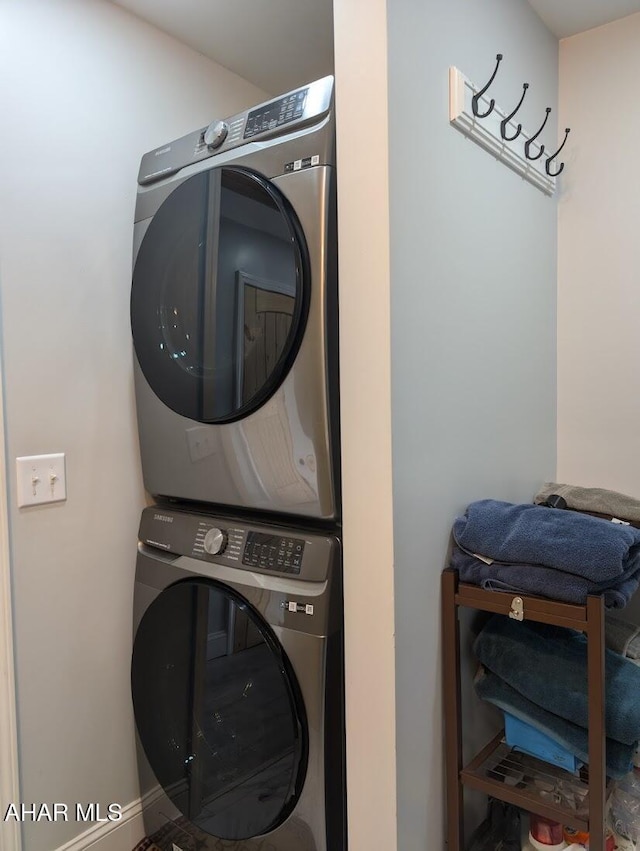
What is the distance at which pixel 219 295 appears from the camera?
1327 millimetres

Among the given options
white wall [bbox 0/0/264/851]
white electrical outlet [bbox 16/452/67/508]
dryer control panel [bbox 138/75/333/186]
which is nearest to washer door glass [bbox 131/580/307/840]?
white wall [bbox 0/0/264/851]

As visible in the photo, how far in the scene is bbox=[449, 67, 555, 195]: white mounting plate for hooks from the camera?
127 cm

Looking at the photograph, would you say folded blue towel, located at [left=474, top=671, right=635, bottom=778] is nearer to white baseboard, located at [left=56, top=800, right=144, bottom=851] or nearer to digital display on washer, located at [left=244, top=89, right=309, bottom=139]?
white baseboard, located at [left=56, top=800, right=144, bottom=851]

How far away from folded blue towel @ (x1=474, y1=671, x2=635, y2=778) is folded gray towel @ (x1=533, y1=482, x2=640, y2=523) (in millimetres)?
537

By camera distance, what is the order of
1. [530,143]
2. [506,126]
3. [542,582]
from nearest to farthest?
[542,582], [506,126], [530,143]

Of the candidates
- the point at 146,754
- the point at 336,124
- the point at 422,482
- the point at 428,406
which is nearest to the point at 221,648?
the point at 146,754

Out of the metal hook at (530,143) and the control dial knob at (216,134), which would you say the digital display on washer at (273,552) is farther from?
the metal hook at (530,143)

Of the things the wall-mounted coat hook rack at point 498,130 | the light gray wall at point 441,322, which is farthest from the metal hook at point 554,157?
the light gray wall at point 441,322

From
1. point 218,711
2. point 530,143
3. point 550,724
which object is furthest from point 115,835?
point 530,143

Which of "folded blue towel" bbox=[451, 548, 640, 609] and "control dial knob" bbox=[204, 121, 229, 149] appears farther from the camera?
"control dial knob" bbox=[204, 121, 229, 149]

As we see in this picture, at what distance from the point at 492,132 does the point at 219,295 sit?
784 millimetres

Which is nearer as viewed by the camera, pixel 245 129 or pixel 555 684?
pixel 555 684

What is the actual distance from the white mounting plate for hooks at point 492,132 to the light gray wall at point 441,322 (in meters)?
0.02

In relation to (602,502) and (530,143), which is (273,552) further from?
(530,143)
